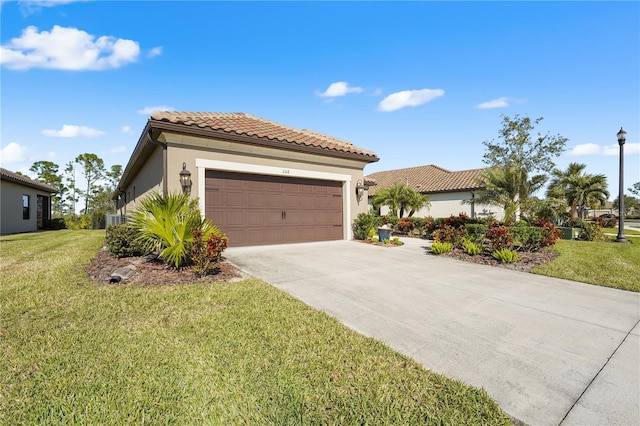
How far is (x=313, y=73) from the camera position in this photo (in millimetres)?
12055

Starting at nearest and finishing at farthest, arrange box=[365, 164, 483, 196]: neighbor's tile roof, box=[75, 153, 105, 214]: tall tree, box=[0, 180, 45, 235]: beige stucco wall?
box=[0, 180, 45, 235]: beige stucco wall → box=[365, 164, 483, 196]: neighbor's tile roof → box=[75, 153, 105, 214]: tall tree

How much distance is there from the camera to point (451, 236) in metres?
9.48

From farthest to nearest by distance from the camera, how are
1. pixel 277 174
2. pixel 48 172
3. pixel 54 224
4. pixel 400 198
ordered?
pixel 48 172, pixel 54 224, pixel 400 198, pixel 277 174

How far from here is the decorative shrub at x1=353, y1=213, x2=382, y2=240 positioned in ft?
37.8

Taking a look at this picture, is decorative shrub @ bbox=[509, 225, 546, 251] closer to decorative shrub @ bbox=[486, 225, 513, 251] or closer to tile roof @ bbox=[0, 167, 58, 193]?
decorative shrub @ bbox=[486, 225, 513, 251]

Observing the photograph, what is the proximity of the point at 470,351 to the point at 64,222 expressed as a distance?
29.7 m

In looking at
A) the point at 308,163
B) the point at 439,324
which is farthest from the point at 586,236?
the point at 439,324

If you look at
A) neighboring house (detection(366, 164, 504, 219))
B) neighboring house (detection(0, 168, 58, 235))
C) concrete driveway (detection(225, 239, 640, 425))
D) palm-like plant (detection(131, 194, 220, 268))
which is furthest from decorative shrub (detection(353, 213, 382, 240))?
neighboring house (detection(0, 168, 58, 235))

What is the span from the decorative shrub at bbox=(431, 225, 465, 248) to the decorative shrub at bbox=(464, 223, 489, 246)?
0.27m

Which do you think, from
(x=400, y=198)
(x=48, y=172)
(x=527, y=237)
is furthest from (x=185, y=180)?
(x=48, y=172)

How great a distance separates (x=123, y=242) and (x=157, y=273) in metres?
2.30

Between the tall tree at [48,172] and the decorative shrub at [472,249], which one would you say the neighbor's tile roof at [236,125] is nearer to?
the decorative shrub at [472,249]

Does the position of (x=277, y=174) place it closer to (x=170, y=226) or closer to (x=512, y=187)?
(x=170, y=226)

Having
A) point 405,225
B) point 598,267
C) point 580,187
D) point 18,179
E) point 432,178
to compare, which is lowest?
point 598,267
